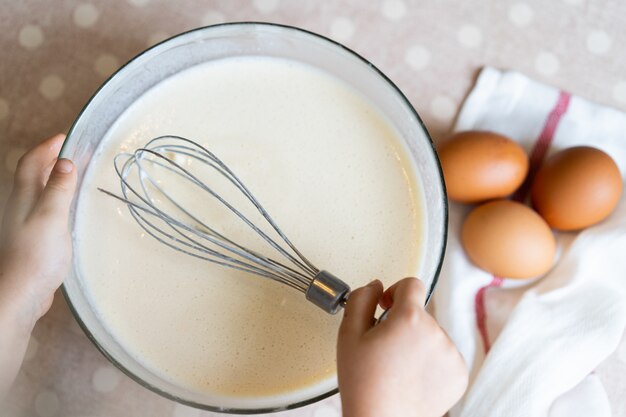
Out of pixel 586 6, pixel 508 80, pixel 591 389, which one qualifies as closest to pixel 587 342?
pixel 591 389

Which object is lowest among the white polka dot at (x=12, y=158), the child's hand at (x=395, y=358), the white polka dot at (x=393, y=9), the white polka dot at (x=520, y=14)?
the white polka dot at (x=12, y=158)

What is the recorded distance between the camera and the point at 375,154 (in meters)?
0.77

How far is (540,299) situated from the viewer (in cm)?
80

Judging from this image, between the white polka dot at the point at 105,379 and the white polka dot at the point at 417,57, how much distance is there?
1.78 ft

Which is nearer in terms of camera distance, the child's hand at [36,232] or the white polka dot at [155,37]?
the child's hand at [36,232]

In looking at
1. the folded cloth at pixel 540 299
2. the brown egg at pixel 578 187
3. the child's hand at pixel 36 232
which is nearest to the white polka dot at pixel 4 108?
the child's hand at pixel 36 232

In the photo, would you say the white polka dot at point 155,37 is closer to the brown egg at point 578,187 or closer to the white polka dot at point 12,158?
the white polka dot at point 12,158

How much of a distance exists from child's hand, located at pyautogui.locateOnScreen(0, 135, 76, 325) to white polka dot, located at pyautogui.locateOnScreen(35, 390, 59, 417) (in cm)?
10

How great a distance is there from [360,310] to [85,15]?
537 millimetres

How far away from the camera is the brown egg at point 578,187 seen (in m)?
0.75

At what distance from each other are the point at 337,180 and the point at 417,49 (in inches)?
9.0

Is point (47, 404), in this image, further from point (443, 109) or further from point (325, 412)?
point (443, 109)

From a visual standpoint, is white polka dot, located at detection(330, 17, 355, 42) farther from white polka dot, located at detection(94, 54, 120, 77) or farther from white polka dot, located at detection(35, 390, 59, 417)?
white polka dot, located at detection(35, 390, 59, 417)

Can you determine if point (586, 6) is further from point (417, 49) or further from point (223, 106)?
point (223, 106)
